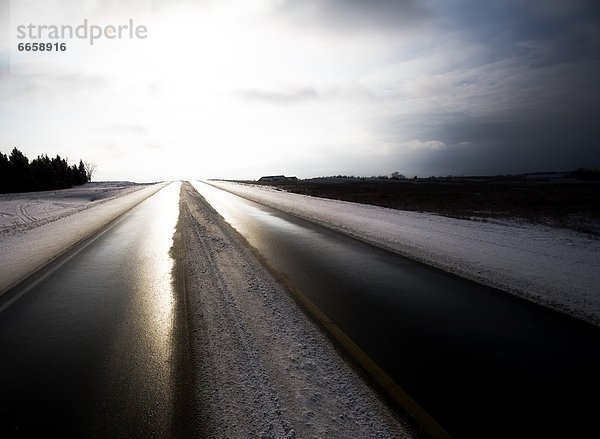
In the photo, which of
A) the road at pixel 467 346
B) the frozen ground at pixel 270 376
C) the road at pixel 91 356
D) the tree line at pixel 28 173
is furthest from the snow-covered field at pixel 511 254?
the tree line at pixel 28 173

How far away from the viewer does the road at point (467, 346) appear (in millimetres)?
2873

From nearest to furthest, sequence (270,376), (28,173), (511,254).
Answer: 1. (270,376)
2. (511,254)
3. (28,173)

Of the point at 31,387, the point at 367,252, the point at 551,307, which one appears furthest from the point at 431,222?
the point at 31,387

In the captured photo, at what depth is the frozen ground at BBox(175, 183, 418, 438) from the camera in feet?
8.86

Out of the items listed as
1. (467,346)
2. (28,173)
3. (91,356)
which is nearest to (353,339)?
(467,346)

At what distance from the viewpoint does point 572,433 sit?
8.64ft

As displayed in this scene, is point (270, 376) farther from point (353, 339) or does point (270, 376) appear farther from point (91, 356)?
point (91, 356)

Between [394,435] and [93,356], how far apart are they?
3.34m

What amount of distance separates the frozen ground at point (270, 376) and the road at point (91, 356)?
0.35 m

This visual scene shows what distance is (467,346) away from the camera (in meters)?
4.07

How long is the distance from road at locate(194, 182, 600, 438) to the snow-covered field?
66 centimetres

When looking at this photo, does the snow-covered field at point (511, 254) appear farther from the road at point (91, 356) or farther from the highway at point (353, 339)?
the road at point (91, 356)

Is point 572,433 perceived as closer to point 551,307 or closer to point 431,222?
point 551,307

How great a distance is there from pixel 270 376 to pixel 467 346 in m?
2.43
